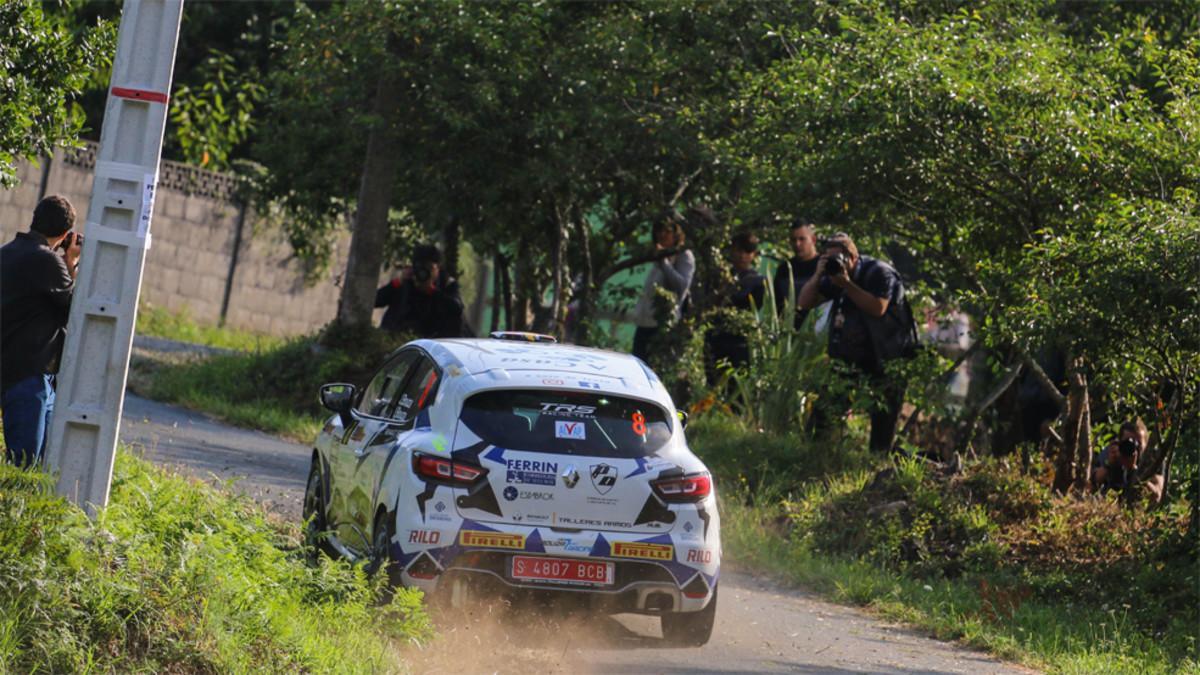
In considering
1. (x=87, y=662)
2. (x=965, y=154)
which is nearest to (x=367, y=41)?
(x=965, y=154)

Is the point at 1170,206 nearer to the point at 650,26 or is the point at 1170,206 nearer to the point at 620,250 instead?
the point at 650,26

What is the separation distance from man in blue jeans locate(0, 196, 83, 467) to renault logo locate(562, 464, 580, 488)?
2.90 m

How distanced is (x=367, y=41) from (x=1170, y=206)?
8.07 meters

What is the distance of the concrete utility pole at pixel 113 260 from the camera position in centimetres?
722

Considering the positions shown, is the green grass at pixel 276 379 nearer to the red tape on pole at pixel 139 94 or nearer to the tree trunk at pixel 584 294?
the tree trunk at pixel 584 294

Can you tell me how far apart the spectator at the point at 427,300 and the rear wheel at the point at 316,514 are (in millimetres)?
6974

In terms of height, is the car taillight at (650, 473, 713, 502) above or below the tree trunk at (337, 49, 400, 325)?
below

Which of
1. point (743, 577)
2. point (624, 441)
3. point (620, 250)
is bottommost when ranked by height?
point (743, 577)

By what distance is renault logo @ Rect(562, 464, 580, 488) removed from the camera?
8359mm

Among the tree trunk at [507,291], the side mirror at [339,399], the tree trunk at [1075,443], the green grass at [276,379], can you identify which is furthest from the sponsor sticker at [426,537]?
the tree trunk at [507,291]

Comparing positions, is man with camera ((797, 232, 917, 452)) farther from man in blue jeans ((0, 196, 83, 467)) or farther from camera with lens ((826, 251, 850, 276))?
man in blue jeans ((0, 196, 83, 467))

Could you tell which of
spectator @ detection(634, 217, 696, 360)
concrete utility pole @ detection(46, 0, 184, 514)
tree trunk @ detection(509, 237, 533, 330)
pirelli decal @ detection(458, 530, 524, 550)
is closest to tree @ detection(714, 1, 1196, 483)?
spectator @ detection(634, 217, 696, 360)

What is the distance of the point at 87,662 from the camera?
626 centimetres

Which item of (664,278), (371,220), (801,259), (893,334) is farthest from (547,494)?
(371,220)
